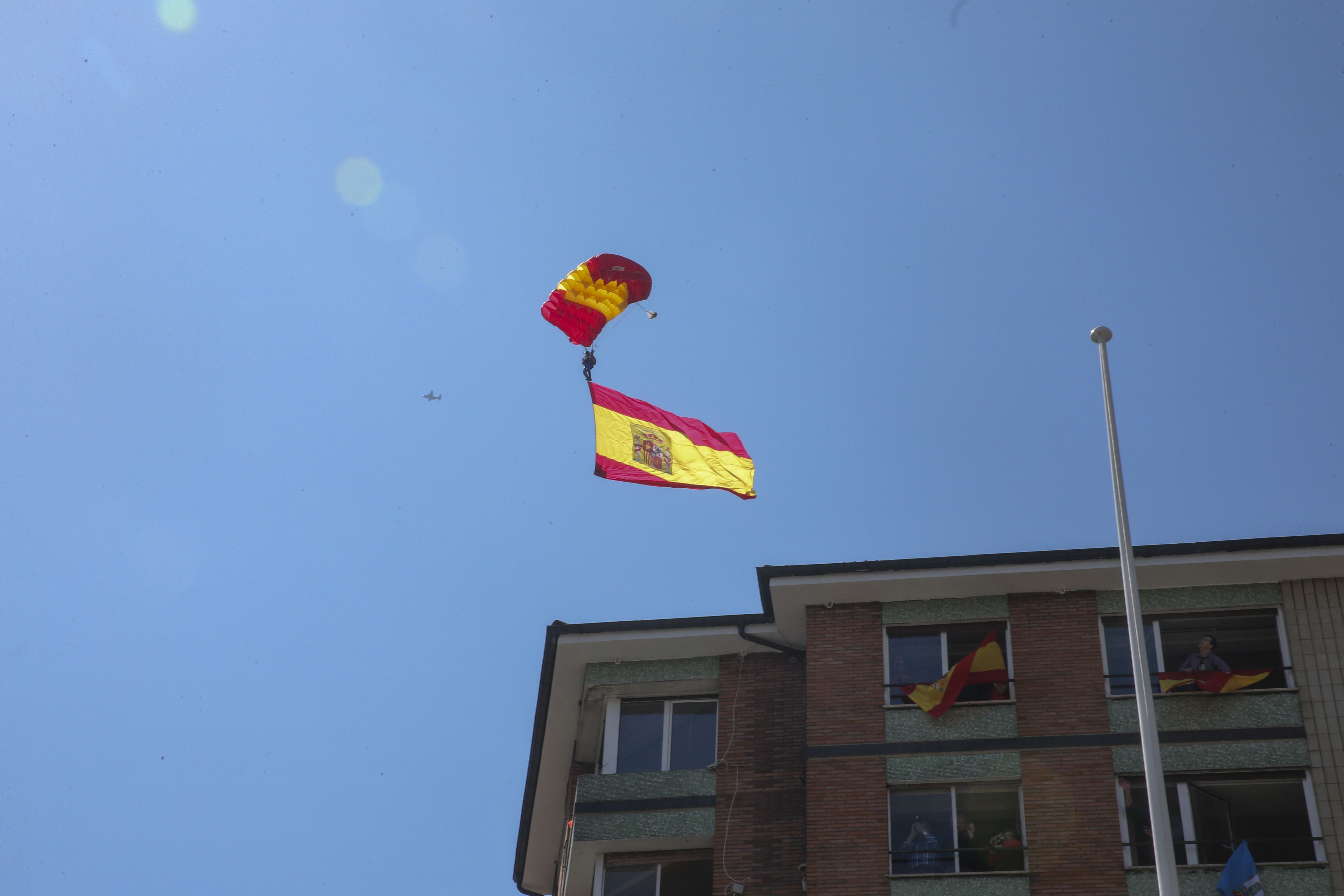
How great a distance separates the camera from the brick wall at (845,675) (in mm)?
24750

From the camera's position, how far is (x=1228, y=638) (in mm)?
24641

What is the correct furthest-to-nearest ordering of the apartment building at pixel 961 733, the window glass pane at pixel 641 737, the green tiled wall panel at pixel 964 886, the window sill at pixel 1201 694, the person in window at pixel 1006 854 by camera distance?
the window glass pane at pixel 641 737, the window sill at pixel 1201 694, the person in window at pixel 1006 854, the apartment building at pixel 961 733, the green tiled wall panel at pixel 964 886

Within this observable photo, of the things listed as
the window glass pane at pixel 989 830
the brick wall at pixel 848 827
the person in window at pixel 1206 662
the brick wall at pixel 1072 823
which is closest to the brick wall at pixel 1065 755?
the brick wall at pixel 1072 823

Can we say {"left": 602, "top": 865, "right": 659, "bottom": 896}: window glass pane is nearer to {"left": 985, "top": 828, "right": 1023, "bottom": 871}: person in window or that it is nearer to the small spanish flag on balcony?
{"left": 985, "top": 828, "right": 1023, "bottom": 871}: person in window

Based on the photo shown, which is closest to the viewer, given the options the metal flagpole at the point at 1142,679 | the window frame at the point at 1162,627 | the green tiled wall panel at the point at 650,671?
the metal flagpole at the point at 1142,679

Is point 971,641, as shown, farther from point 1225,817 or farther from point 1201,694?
point 1225,817

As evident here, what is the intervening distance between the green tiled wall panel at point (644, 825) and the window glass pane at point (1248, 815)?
8.33 meters

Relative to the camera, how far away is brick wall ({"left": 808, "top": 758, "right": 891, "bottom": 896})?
23.2 metres

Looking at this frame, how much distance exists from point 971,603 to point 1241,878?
6.48 m

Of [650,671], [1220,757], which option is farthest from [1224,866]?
[650,671]

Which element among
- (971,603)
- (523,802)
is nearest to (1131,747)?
(971,603)

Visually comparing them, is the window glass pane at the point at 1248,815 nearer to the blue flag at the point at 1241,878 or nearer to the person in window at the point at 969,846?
the blue flag at the point at 1241,878

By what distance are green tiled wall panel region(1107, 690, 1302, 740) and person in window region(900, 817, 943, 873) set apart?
140 inches

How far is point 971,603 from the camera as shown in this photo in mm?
25688
